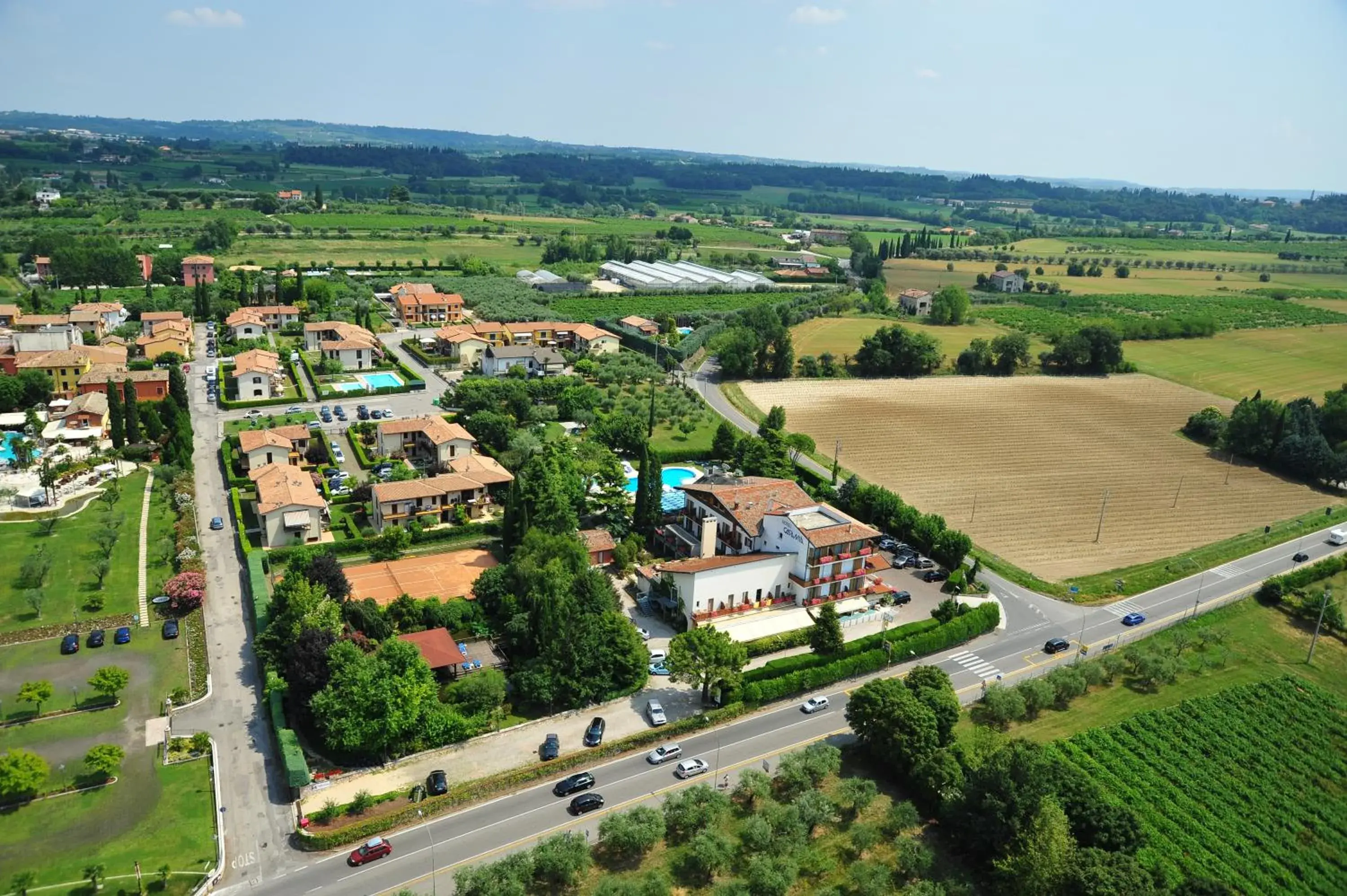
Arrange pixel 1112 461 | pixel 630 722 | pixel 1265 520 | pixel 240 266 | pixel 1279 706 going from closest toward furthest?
1. pixel 630 722
2. pixel 1279 706
3. pixel 1265 520
4. pixel 1112 461
5. pixel 240 266

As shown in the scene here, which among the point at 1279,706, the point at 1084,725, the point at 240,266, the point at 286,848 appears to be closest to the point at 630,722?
the point at 286,848

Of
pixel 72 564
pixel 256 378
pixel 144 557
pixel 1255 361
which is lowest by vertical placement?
pixel 72 564

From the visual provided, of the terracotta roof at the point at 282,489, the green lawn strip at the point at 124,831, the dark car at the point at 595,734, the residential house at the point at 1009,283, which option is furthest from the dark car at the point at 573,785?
the residential house at the point at 1009,283

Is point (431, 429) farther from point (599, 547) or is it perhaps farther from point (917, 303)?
point (917, 303)

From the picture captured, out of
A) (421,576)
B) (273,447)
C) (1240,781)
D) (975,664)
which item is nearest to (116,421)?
(273,447)

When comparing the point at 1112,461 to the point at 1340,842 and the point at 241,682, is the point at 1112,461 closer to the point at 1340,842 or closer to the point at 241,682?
the point at 1340,842
